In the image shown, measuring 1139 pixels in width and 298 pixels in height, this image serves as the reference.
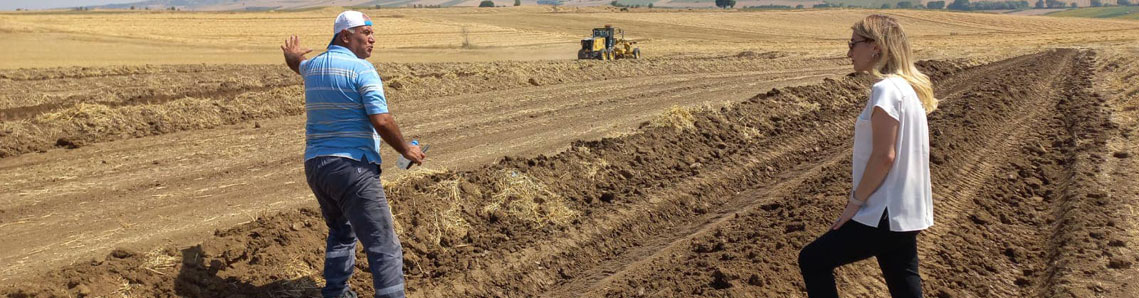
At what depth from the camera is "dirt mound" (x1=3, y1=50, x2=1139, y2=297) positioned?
5.88m

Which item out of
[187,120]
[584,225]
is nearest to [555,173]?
[584,225]

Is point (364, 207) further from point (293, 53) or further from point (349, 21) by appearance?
point (293, 53)

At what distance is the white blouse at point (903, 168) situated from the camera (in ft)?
12.0

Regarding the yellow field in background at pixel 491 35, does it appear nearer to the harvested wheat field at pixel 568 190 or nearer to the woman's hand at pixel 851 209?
the harvested wheat field at pixel 568 190

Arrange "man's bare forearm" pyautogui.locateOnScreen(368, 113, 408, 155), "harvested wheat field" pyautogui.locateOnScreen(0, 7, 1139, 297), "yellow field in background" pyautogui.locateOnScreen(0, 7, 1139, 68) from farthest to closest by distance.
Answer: "yellow field in background" pyautogui.locateOnScreen(0, 7, 1139, 68) → "harvested wheat field" pyautogui.locateOnScreen(0, 7, 1139, 297) → "man's bare forearm" pyautogui.locateOnScreen(368, 113, 408, 155)

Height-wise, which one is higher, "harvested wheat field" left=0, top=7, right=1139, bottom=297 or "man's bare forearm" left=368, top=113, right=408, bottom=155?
"man's bare forearm" left=368, top=113, right=408, bottom=155

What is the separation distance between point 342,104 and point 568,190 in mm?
4306

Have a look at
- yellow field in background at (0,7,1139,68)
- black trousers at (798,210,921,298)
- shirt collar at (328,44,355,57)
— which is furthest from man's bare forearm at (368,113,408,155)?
yellow field in background at (0,7,1139,68)

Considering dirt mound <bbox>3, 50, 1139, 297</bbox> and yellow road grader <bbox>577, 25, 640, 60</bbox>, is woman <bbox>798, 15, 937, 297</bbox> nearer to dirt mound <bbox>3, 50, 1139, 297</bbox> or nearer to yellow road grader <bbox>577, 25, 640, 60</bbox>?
dirt mound <bbox>3, 50, 1139, 297</bbox>

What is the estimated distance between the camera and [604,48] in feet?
116

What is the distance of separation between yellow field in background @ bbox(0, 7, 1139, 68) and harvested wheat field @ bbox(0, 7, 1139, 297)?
15110mm

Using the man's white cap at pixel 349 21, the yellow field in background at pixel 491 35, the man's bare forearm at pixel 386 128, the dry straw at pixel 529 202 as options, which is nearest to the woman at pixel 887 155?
the man's bare forearm at pixel 386 128

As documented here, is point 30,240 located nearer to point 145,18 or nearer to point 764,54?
point 764,54

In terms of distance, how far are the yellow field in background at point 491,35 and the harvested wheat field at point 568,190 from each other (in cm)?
1511
